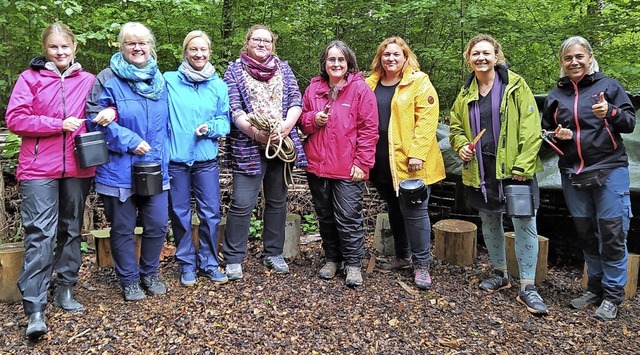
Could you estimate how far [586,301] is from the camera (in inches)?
137

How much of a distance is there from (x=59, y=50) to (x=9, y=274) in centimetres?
163

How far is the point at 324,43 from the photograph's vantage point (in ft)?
21.3

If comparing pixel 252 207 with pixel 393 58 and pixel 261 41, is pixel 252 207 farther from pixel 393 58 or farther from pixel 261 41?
pixel 393 58

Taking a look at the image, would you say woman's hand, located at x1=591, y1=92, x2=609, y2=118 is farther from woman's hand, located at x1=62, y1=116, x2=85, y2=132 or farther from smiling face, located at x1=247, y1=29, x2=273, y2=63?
woman's hand, located at x1=62, y1=116, x2=85, y2=132

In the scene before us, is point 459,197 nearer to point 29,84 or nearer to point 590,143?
point 590,143

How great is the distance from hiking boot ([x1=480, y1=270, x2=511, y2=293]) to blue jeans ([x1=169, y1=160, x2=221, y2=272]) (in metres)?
2.08

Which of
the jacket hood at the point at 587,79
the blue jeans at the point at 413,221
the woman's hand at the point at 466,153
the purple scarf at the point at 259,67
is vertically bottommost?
the blue jeans at the point at 413,221

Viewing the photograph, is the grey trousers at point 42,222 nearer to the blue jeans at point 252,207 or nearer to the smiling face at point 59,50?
the smiling face at point 59,50

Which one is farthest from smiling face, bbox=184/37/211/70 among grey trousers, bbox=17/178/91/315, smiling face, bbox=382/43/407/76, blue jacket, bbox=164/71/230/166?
smiling face, bbox=382/43/407/76

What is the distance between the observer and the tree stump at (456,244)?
14.0 ft

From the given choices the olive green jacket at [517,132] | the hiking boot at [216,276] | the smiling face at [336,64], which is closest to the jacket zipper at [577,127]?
the olive green jacket at [517,132]

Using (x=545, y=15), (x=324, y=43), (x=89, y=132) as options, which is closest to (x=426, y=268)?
(x=89, y=132)

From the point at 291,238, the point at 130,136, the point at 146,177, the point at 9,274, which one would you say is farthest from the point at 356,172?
the point at 9,274

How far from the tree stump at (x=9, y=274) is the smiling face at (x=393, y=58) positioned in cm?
294
